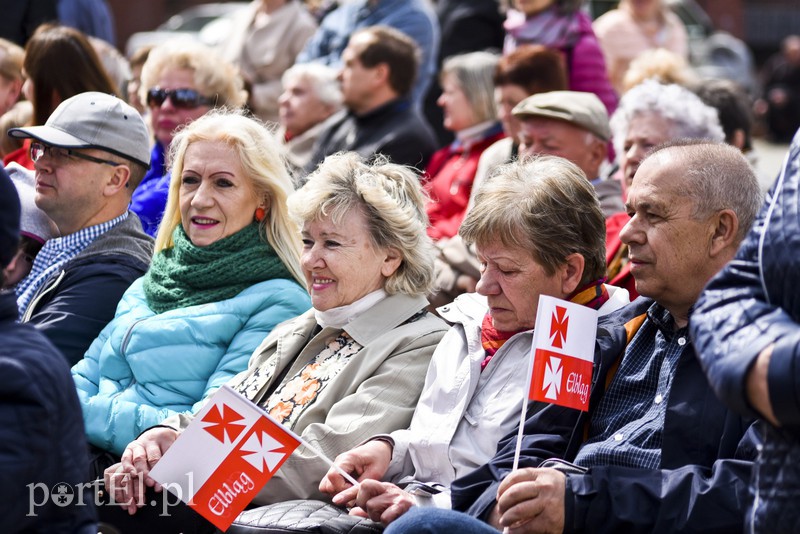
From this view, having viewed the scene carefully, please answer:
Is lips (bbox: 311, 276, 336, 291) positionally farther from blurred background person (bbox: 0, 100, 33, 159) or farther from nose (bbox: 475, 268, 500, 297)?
blurred background person (bbox: 0, 100, 33, 159)

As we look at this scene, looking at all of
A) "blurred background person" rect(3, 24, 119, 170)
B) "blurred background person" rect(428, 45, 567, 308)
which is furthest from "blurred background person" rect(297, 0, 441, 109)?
"blurred background person" rect(3, 24, 119, 170)

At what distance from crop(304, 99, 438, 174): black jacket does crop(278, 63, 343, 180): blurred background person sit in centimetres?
33

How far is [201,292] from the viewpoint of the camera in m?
4.43

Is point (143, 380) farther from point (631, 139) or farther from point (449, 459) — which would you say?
point (631, 139)

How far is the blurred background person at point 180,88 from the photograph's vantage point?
6164 mm

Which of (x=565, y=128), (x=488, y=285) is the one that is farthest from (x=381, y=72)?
(x=488, y=285)

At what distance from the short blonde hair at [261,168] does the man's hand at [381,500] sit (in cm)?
125

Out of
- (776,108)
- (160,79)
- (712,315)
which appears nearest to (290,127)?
(160,79)

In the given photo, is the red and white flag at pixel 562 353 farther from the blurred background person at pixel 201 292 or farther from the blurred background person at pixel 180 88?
the blurred background person at pixel 180 88

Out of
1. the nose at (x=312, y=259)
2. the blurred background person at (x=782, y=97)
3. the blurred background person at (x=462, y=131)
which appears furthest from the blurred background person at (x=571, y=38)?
the blurred background person at (x=782, y=97)

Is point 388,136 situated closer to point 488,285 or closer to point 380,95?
point 380,95

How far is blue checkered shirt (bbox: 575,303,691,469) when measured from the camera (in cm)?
313

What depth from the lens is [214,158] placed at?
461 cm

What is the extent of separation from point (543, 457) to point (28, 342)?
1396 millimetres
